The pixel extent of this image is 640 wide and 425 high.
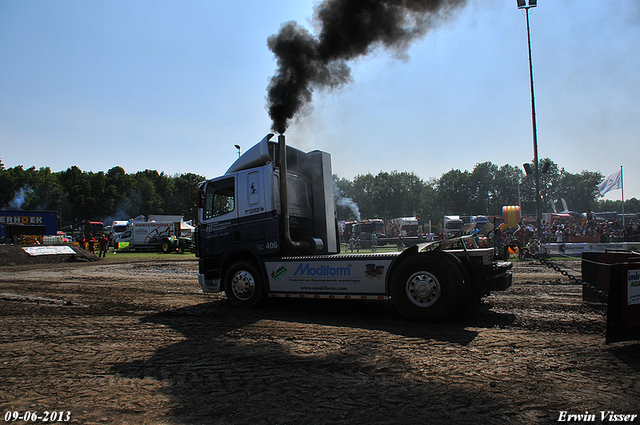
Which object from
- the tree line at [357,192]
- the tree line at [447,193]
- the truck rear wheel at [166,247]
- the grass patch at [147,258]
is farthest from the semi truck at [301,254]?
the tree line at [447,193]

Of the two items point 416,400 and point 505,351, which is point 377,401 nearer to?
point 416,400

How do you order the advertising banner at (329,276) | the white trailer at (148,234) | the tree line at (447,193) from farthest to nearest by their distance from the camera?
the tree line at (447,193), the white trailer at (148,234), the advertising banner at (329,276)

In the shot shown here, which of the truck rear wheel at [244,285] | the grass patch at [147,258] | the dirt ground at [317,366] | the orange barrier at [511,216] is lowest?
the grass patch at [147,258]

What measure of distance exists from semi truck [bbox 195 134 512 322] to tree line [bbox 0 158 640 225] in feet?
170

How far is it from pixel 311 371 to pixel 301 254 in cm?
369

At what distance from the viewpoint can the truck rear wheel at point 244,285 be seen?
757 centimetres

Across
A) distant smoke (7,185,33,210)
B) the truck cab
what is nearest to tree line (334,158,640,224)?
distant smoke (7,185,33,210)

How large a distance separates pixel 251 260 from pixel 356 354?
369 cm

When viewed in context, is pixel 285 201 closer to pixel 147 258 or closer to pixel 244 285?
pixel 244 285

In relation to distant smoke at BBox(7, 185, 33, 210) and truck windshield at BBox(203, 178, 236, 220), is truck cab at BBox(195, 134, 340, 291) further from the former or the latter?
distant smoke at BBox(7, 185, 33, 210)

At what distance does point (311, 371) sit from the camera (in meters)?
4.14

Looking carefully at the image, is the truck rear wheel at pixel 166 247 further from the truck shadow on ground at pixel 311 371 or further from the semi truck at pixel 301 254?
the truck shadow on ground at pixel 311 371

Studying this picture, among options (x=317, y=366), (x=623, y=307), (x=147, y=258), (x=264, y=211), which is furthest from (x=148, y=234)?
(x=623, y=307)

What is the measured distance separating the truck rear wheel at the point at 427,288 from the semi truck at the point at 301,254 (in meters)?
0.01
